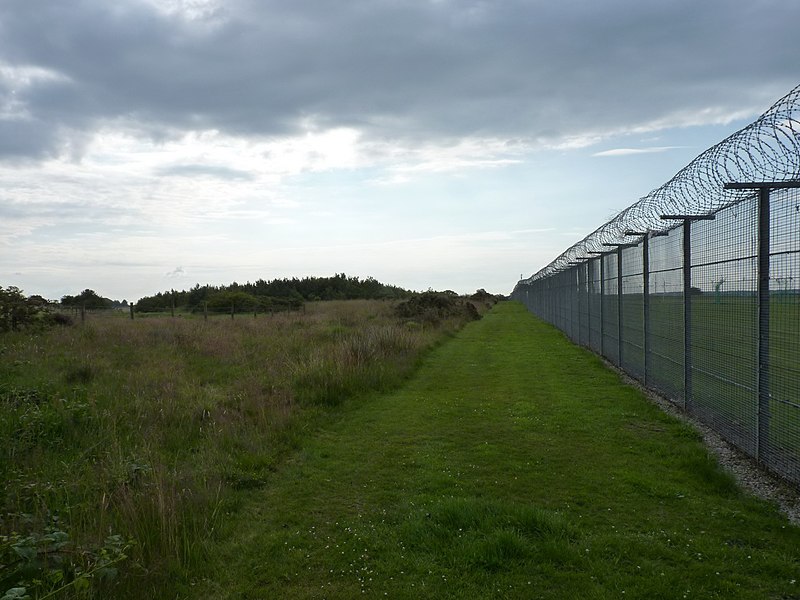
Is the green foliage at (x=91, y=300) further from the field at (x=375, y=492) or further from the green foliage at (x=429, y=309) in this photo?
the field at (x=375, y=492)

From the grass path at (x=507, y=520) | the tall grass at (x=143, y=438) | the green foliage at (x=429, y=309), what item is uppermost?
the green foliage at (x=429, y=309)

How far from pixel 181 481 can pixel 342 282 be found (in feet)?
220

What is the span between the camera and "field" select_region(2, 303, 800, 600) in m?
3.85

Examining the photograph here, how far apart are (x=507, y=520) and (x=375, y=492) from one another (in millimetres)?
1380

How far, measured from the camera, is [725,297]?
260 inches

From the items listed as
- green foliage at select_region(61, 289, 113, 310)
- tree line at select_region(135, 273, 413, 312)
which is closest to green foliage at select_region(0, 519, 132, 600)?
green foliage at select_region(61, 289, 113, 310)

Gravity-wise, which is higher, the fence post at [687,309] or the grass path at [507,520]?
the fence post at [687,309]

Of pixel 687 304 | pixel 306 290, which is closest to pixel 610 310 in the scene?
pixel 687 304

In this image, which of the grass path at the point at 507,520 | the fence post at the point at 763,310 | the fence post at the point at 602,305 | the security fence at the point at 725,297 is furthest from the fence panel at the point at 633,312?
the fence post at the point at 763,310

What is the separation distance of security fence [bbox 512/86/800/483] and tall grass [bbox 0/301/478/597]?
4510 mm

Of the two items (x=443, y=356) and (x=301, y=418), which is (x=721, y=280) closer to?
(x=301, y=418)

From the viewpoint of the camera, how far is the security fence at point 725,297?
5262 mm

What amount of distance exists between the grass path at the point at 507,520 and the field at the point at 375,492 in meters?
0.02

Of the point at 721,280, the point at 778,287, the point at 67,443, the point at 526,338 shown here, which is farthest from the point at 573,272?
the point at 67,443
